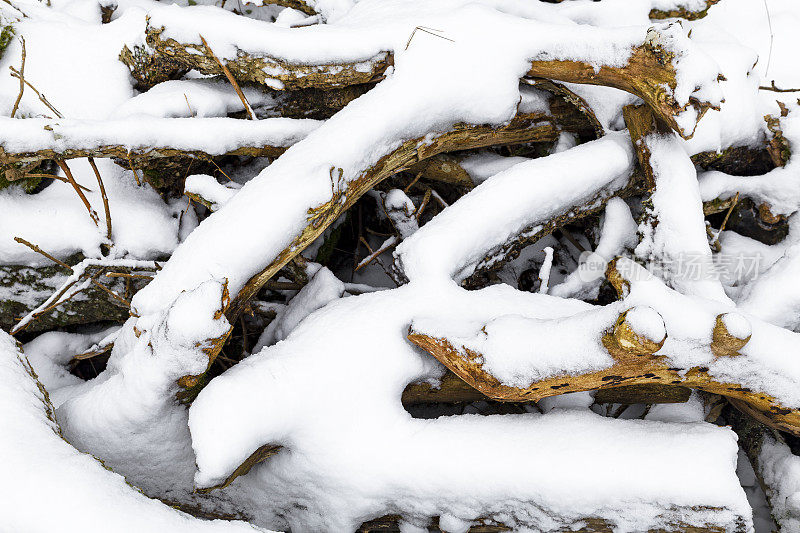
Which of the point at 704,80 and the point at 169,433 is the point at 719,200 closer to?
the point at 704,80

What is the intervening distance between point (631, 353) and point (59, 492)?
52.1 inches

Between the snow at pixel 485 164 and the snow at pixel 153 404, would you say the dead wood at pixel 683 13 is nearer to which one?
the snow at pixel 485 164

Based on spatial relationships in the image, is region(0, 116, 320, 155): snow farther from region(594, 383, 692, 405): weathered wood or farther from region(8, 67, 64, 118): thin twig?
region(594, 383, 692, 405): weathered wood

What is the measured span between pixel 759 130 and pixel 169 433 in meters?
2.33

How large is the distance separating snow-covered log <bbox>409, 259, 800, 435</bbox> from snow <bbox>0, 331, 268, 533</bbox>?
0.70 meters

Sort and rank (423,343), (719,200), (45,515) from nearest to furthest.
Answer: (45,515) < (423,343) < (719,200)

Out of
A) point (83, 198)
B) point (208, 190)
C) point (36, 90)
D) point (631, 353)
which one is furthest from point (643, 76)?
point (36, 90)

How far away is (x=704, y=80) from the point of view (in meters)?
1.43

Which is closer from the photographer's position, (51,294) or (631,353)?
(631,353)

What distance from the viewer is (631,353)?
1.20 meters

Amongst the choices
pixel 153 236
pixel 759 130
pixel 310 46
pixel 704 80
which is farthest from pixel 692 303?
pixel 153 236

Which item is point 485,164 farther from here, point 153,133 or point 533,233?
point 153,133

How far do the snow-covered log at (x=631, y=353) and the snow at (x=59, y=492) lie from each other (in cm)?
70

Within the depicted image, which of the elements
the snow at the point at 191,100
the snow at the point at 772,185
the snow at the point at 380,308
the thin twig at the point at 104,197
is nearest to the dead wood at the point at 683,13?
the snow at the point at 380,308
